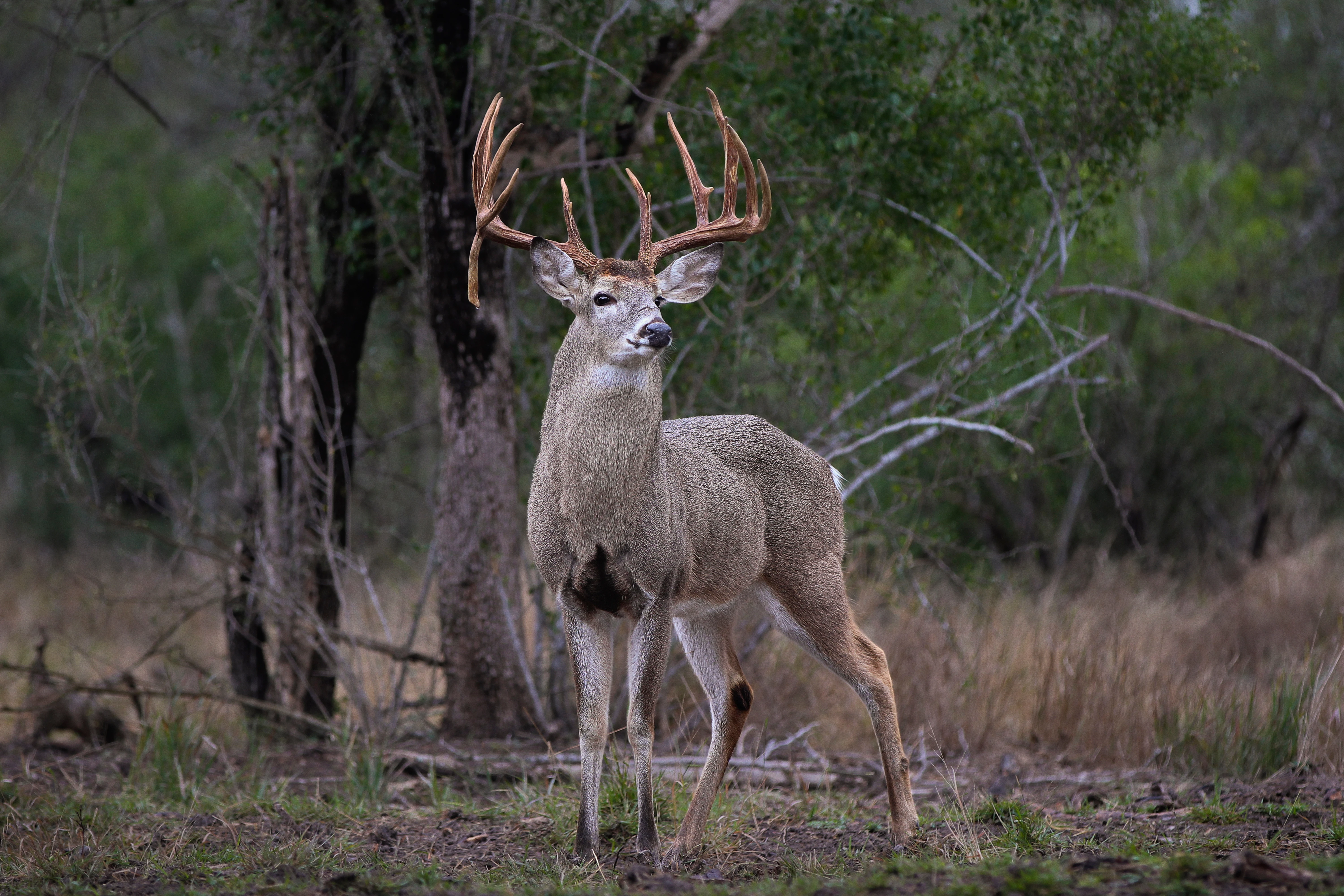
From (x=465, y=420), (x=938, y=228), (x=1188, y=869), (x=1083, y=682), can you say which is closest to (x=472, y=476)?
(x=465, y=420)

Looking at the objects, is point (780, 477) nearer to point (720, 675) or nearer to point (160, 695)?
point (720, 675)

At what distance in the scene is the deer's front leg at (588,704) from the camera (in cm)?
512

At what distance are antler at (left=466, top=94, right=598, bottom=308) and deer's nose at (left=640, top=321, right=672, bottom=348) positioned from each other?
0.44 meters

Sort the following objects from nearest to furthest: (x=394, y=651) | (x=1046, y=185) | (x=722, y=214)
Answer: (x=722, y=214), (x=1046, y=185), (x=394, y=651)

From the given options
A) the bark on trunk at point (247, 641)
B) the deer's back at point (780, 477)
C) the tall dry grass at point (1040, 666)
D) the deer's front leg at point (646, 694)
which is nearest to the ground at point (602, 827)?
the deer's front leg at point (646, 694)

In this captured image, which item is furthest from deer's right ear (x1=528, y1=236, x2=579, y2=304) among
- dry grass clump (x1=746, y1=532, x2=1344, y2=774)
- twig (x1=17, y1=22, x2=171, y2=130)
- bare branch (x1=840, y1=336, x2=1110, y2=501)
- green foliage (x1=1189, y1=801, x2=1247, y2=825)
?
twig (x1=17, y1=22, x2=171, y2=130)

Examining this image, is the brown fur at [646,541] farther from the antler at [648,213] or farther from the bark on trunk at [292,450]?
the bark on trunk at [292,450]

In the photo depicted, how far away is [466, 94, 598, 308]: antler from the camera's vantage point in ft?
16.9

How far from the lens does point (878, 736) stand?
5695mm

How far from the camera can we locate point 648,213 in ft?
17.7

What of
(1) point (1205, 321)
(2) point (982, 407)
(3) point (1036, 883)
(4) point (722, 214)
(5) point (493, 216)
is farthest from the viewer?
(2) point (982, 407)

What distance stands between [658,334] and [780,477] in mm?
1298

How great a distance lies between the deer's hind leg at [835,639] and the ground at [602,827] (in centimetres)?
29

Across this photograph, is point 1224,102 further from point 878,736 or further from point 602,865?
point 602,865
